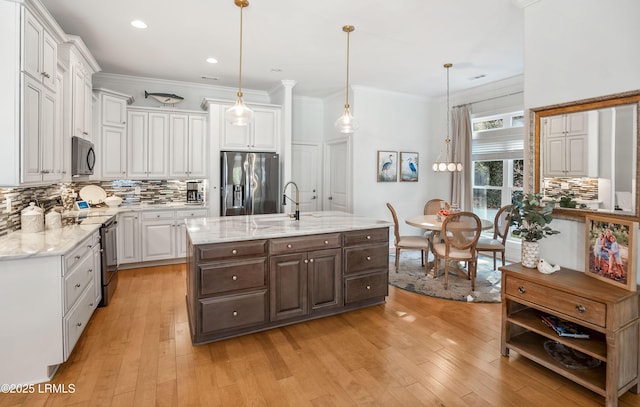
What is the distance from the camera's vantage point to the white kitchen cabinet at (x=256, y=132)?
207 inches

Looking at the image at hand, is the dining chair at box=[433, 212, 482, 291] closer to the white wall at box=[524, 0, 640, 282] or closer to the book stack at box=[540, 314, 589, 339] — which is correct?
the white wall at box=[524, 0, 640, 282]

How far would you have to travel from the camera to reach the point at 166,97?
527 cm

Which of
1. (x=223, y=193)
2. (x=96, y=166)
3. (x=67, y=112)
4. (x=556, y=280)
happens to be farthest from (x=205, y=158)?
(x=556, y=280)

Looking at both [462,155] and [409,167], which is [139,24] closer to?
[409,167]

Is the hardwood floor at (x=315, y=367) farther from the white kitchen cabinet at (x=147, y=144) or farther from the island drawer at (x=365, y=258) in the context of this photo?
the white kitchen cabinet at (x=147, y=144)

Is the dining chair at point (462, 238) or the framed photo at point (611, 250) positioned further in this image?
the dining chair at point (462, 238)

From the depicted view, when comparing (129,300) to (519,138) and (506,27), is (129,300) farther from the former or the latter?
(519,138)

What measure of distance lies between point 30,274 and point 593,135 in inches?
157

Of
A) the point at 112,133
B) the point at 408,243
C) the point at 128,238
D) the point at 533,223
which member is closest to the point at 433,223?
the point at 408,243

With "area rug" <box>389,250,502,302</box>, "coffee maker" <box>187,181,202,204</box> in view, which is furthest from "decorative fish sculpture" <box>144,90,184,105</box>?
"area rug" <box>389,250,502,302</box>

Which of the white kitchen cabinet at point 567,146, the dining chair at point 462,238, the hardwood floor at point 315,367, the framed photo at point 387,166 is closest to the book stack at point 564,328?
the hardwood floor at point 315,367

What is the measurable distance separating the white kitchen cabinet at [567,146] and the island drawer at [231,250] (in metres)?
2.41

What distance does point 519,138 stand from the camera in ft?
17.1

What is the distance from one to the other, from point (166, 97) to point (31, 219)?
10.0ft
